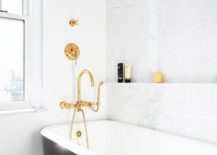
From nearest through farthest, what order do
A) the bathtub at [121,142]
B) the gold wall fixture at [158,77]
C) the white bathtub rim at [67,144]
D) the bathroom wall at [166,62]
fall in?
1. the white bathtub rim at [67,144]
2. the bathtub at [121,142]
3. the bathroom wall at [166,62]
4. the gold wall fixture at [158,77]

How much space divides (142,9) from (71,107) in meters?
1.07

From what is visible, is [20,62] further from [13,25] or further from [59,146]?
[59,146]

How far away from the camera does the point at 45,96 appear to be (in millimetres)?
2143

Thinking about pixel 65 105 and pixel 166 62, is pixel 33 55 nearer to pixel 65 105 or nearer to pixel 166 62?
pixel 65 105

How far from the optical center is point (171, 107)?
1.82 meters

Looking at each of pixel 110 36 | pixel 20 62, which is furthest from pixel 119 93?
pixel 20 62

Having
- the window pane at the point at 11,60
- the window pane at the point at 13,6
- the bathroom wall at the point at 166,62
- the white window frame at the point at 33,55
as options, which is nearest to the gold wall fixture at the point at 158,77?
the bathroom wall at the point at 166,62

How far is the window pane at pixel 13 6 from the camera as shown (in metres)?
2.09

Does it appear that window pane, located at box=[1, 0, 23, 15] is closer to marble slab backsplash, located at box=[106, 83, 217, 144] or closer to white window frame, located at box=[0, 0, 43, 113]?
white window frame, located at box=[0, 0, 43, 113]

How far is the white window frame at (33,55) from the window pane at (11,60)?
4cm

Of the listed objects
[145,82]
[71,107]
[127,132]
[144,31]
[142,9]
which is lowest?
[127,132]

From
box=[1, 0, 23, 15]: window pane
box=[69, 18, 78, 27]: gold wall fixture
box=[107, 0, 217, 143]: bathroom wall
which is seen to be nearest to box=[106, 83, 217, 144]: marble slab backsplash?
box=[107, 0, 217, 143]: bathroom wall

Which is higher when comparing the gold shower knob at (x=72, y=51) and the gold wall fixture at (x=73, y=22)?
the gold wall fixture at (x=73, y=22)

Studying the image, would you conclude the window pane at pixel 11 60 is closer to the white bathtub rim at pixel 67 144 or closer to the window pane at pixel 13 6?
the window pane at pixel 13 6
